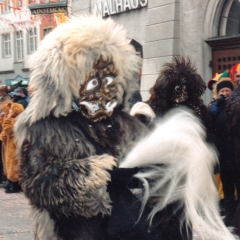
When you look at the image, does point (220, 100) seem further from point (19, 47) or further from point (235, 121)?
point (19, 47)

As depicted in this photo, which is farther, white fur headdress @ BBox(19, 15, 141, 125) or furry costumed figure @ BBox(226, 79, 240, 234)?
furry costumed figure @ BBox(226, 79, 240, 234)

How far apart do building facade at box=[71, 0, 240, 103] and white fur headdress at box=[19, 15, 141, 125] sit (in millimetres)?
9364

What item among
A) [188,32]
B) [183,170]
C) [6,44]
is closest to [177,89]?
[183,170]

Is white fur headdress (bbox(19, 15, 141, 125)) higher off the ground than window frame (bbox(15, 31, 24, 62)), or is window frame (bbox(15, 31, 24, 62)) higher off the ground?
white fur headdress (bbox(19, 15, 141, 125))

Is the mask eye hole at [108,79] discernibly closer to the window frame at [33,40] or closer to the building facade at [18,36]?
the building facade at [18,36]

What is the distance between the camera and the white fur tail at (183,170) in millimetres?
2953

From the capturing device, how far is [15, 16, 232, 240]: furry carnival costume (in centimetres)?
306

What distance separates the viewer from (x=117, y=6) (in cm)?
1585

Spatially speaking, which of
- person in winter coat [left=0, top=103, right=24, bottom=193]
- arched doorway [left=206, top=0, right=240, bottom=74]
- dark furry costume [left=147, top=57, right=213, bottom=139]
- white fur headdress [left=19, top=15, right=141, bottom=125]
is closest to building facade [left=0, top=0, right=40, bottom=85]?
arched doorway [left=206, top=0, right=240, bottom=74]

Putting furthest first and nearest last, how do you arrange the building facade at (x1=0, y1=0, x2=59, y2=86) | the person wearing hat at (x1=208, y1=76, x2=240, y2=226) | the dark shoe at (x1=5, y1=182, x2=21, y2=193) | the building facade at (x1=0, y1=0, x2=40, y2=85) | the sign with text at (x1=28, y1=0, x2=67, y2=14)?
the building facade at (x1=0, y1=0, x2=40, y2=85), the building facade at (x1=0, y1=0, x2=59, y2=86), the sign with text at (x1=28, y1=0, x2=67, y2=14), the dark shoe at (x1=5, y1=182, x2=21, y2=193), the person wearing hat at (x1=208, y1=76, x2=240, y2=226)

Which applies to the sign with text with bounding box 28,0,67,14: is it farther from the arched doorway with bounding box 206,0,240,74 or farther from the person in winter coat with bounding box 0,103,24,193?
the person in winter coat with bounding box 0,103,24,193

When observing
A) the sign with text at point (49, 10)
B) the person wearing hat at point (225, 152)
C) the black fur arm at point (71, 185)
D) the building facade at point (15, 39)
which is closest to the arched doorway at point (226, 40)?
the sign with text at point (49, 10)

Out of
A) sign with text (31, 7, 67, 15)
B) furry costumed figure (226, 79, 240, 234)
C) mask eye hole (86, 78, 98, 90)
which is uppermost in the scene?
sign with text (31, 7, 67, 15)

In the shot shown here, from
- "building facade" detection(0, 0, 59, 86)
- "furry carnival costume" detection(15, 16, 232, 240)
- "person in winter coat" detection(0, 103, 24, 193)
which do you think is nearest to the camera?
"furry carnival costume" detection(15, 16, 232, 240)
